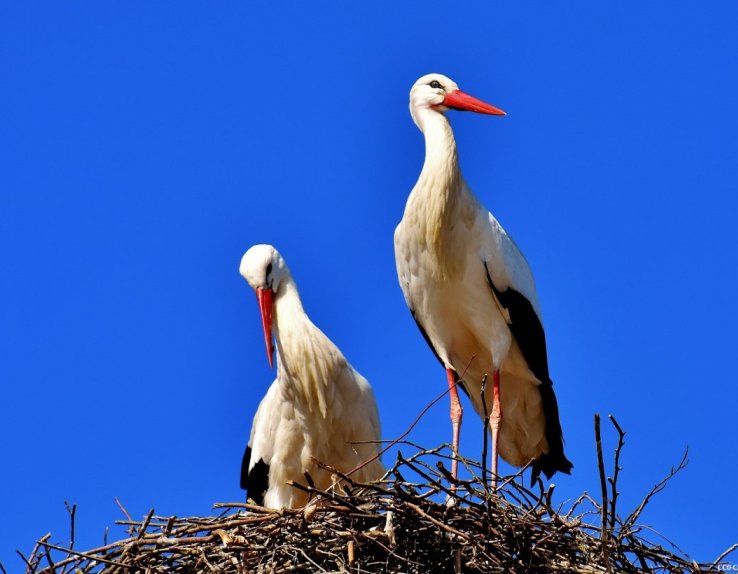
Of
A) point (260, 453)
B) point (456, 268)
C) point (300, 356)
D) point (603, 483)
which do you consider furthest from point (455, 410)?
point (603, 483)

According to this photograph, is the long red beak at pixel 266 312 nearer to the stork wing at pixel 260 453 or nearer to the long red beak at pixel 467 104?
the stork wing at pixel 260 453

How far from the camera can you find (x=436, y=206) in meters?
7.10

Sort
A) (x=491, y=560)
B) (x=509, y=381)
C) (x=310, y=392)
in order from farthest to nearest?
1. (x=509, y=381)
2. (x=310, y=392)
3. (x=491, y=560)

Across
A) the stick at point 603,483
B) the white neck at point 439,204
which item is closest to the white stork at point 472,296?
the white neck at point 439,204

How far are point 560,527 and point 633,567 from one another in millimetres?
268

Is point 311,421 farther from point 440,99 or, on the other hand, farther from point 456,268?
point 440,99

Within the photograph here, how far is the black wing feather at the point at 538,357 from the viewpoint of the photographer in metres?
7.27

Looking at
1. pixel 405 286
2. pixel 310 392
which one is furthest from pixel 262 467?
pixel 405 286

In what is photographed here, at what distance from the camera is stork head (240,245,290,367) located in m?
7.21

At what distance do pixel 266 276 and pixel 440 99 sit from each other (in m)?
1.11

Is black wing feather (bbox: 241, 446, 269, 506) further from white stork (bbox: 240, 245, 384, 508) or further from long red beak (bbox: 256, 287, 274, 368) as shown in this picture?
long red beak (bbox: 256, 287, 274, 368)

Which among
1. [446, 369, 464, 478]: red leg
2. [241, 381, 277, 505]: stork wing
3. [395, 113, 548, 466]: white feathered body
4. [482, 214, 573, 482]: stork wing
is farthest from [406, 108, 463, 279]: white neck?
[241, 381, 277, 505]: stork wing

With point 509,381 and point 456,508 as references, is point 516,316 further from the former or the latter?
point 456,508

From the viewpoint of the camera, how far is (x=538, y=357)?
7.44 m
